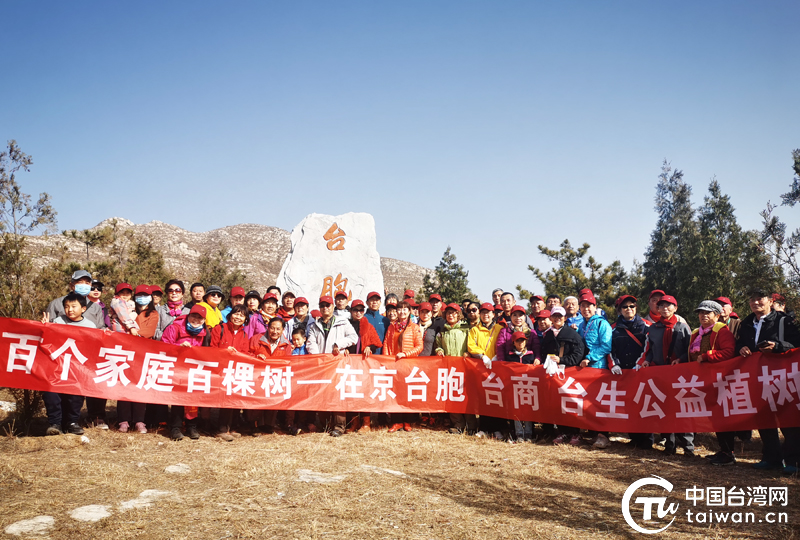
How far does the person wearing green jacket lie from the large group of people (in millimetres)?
15

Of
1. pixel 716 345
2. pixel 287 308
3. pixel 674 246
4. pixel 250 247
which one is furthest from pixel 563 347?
pixel 250 247

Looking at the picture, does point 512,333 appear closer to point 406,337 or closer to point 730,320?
point 406,337

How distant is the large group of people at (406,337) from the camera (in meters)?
6.51

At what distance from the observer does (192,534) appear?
3.68 metres

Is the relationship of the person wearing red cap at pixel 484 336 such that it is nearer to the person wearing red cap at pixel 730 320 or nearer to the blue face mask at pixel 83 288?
the person wearing red cap at pixel 730 320

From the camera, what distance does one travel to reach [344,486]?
4844mm

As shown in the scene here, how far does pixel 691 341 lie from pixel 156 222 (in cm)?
7705

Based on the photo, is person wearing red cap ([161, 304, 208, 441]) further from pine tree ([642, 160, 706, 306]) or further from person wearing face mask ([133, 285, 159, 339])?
pine tree ([642, 160, 706, 306])

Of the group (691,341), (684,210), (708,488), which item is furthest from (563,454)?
(684,210)

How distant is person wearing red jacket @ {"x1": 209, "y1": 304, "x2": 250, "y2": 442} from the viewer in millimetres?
7227

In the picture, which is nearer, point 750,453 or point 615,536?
point 615,536

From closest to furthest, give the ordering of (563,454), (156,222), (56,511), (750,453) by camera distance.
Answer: (56,511) → (563,454) → (750,453) → (156,222)

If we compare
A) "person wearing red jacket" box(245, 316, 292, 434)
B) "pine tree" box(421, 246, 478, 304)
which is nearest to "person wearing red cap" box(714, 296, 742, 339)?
"person wearing red jacket" box(245, 316, 292, 434)

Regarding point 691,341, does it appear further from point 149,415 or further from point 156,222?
point 156,222
